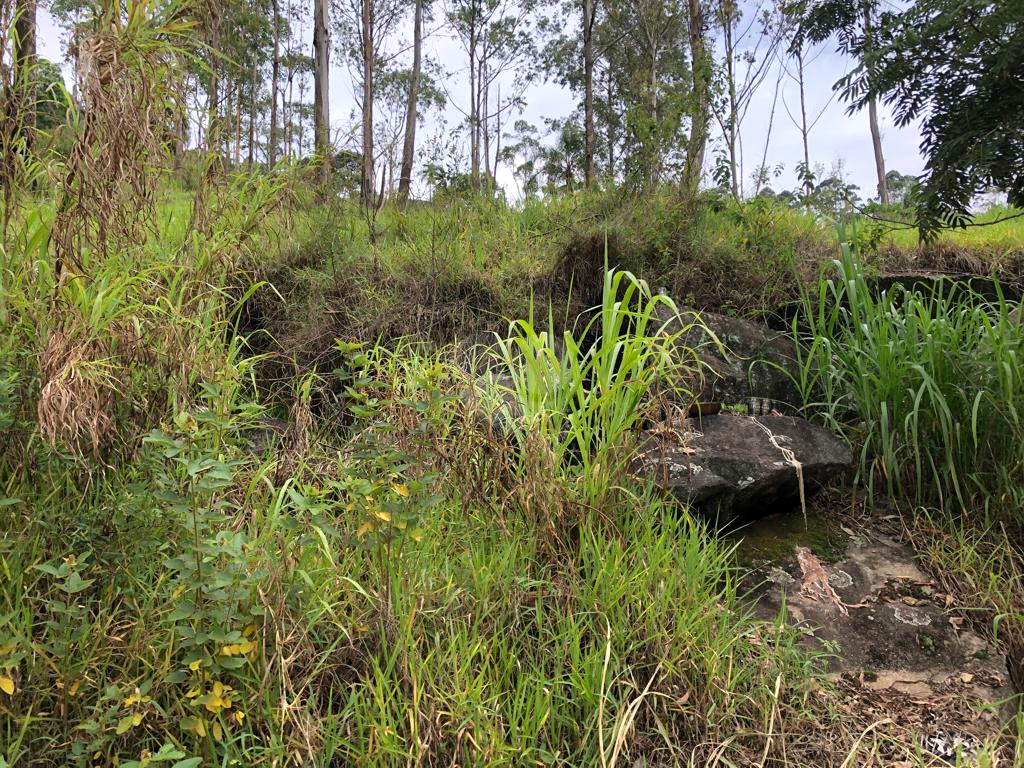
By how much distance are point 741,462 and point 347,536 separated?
161cm

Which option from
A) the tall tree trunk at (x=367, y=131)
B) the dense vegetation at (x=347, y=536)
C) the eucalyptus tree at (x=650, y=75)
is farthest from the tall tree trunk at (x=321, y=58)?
the dense vegetation at (x=347, y=536)

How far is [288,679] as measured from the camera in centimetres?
162

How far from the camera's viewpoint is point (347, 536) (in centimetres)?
200

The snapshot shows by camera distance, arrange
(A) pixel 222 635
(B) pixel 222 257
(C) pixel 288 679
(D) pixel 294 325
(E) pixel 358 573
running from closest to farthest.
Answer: (A) pixel 222 635
(C) pixel 288 679
(E) pixel 358 573
(B) pixel 222 257
(D) pixel 294 325

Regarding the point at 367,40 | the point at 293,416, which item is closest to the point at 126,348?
the point at 293,416

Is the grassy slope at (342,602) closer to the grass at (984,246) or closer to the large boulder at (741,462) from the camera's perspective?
the large boulder at (741,462)

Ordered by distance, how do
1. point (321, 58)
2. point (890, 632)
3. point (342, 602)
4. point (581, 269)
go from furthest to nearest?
1. point (321, 58)
2. point (581, 269)
3. point (890, 632)
4. point (342, 602)

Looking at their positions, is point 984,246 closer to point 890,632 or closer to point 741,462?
point 741,462

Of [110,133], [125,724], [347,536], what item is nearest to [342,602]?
[347,536]

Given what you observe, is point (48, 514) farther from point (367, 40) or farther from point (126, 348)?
point (367, 40)

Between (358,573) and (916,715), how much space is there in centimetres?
170

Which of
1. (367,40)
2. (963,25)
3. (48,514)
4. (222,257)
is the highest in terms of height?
(367,40)

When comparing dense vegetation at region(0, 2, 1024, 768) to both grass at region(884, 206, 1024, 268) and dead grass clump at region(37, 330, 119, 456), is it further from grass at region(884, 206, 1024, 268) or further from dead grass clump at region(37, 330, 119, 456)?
grass at region(884, 206, 1024, 268)

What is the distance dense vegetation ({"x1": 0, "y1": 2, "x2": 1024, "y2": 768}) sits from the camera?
5.21 feet
